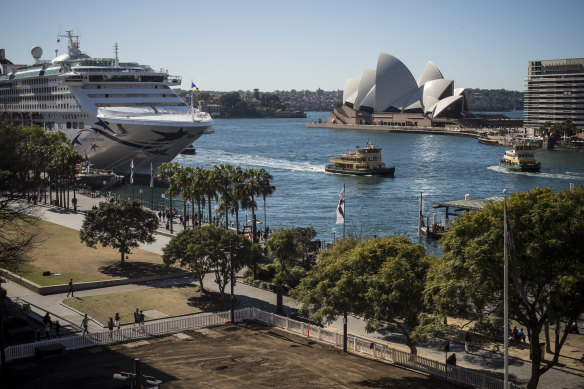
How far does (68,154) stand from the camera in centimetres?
5478

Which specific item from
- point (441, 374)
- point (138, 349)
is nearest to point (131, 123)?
point (138, 349)

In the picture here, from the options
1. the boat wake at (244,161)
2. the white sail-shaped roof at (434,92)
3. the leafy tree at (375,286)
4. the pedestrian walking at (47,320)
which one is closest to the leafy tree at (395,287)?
the leafy tree at (375,286)

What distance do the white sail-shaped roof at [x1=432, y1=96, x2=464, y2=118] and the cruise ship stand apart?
11399 cm

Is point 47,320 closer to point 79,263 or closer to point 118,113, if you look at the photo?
point 79,263

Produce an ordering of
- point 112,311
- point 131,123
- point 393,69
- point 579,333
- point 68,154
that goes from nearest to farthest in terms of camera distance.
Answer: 1. point 579,333
2. point 112,311
3. point 68,154
4. point 131,123
5. point 393,69

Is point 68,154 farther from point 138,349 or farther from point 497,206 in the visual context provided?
point 497,206

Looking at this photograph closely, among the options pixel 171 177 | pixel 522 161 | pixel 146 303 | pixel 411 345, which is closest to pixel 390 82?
pixel 522 161

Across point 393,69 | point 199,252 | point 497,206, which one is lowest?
point 199,252

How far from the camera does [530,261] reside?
18.7 meters

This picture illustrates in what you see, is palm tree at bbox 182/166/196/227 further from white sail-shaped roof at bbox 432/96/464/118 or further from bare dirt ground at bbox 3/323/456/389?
white sail-shaped roof at bbox 432/96/464/118

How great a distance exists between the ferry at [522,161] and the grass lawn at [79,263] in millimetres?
69231

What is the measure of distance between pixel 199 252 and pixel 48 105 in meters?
61.6

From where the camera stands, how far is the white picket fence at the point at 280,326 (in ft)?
67.2

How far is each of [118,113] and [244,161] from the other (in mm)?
36900
